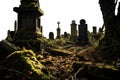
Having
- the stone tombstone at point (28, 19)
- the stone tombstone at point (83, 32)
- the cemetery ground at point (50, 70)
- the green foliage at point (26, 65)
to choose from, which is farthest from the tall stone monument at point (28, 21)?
the stone tombstone at point (83, 32)

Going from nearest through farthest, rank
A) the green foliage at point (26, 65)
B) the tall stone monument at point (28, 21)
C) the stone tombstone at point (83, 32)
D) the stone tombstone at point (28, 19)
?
the green foliage at point (26, 65) < the tall stone monument at point (28, 21) < the stone tombstone at point (28, 19) < the stone tombstone at point (83, 32)

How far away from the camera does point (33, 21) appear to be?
14359 mm

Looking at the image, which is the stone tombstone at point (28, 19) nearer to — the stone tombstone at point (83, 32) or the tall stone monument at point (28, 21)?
the tall stone monument at point (28, 21)

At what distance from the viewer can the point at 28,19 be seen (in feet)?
47.3

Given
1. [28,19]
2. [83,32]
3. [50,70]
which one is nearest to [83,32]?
[83,32]

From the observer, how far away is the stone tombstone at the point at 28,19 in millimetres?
14070

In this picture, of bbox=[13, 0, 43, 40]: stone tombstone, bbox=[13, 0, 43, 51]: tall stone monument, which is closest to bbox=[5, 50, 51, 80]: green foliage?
bbox=[13, 0, 43, 51]: tall stone monument

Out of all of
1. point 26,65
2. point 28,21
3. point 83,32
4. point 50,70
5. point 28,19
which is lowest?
point 50,70

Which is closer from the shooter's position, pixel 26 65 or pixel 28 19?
pixel 26 65

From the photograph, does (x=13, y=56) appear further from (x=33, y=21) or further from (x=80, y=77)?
(x=33, y=21)

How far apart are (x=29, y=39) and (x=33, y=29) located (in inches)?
27.5

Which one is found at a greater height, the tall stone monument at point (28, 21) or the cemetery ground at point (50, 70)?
the tall stone monument at point (28, 21)

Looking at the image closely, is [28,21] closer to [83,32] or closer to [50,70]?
[50,70]

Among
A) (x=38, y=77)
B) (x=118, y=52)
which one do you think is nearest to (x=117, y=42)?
(x=118, y=52)
